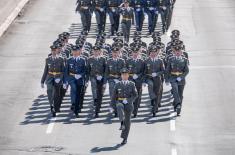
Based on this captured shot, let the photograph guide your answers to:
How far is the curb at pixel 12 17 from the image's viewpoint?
50.6 meters

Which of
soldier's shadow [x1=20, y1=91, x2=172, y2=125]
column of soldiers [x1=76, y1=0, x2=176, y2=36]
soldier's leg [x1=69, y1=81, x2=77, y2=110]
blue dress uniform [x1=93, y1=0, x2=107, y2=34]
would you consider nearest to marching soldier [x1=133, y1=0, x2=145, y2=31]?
column of soldiers [x1=76, y1=0, x2=176, y2=36]

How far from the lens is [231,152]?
1248 inches

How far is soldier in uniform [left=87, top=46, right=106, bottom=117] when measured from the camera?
3566 cm

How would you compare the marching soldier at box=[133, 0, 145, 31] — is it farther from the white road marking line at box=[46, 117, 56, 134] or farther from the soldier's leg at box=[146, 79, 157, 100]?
the white road marking line at box=[46, 117, 56, 134]

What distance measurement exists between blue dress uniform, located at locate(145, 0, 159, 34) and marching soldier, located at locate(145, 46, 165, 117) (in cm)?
1231

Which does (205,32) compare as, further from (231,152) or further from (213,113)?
(231,152)

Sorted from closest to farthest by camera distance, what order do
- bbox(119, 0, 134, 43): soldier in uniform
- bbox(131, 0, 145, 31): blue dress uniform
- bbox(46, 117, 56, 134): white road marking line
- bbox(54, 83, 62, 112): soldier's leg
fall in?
bbox(46, 117, 56, 134): white road marking line
bbox(54, 83, 62, 112): soldier's leg
bbox(119, 0, 134, 43): soldier in uniform
bbox(131, 0, 145, 31): blue dress uniform

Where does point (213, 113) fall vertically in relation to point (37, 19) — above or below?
above

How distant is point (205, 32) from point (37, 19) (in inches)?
346

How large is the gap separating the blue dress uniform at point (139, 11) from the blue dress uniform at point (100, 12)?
1283mm

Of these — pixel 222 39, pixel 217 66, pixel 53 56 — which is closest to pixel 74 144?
pixel 53 56

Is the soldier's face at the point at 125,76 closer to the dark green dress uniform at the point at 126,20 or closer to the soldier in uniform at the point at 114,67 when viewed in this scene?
the soldier in uniform at the point at 114,67

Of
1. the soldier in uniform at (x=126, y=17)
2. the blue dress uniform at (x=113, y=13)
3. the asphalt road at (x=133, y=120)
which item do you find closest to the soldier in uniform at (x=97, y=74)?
the asphalt road at (x=133, y=120)

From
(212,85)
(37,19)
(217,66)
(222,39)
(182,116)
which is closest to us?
(182,116)
